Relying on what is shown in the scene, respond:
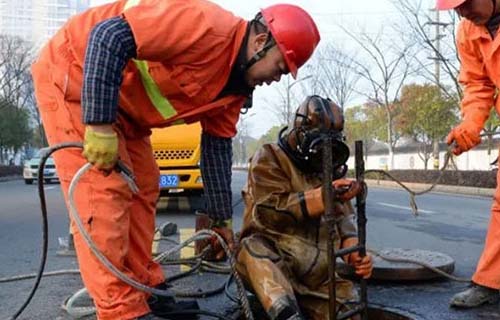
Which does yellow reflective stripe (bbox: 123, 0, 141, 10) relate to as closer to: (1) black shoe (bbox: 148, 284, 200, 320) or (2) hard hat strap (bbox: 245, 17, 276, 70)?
(2) hard hat strap (bbox: 245, 17, 276, 70)

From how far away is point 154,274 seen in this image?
3.17 metres

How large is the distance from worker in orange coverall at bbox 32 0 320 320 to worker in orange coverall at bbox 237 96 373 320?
0.32 meters

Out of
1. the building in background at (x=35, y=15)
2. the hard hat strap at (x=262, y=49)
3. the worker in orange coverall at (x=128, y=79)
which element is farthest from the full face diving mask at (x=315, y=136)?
the building in background at (x=35, y=15)

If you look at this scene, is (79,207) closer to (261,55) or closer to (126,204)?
(126,204)

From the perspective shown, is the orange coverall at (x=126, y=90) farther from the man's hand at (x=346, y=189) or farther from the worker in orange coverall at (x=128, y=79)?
the man's hand at (x=346, y=189)

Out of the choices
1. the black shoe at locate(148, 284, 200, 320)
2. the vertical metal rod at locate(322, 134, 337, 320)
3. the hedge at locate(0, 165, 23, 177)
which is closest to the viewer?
the vertical metal rod at locate(322, 134, 337, 320)

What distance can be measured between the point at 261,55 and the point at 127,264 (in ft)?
3.97

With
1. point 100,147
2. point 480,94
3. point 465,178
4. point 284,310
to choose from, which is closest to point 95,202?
point 100,147

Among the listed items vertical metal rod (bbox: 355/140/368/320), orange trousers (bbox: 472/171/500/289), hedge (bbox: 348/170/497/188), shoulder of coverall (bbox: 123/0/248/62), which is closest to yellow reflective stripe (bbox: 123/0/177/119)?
shoulder of coverall (bbox: 123/0/248/62)

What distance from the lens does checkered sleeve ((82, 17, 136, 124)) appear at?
233 cm

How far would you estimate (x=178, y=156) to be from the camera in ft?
29.3

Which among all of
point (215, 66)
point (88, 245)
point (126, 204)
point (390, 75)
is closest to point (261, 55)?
point (215, 66)

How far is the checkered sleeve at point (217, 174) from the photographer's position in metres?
3.31

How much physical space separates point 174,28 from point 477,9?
5.24 ft
